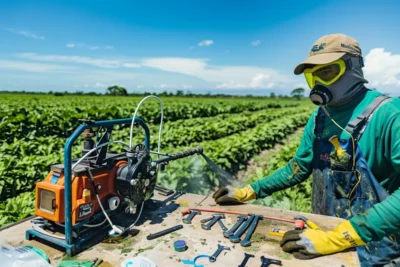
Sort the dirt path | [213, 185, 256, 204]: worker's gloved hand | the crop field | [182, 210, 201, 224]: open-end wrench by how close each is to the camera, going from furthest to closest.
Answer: the dirt path < the crop field < [213, 185, 256, 204]: worker's gloved hand < [182, 210, 201, 224]: open-end wrench

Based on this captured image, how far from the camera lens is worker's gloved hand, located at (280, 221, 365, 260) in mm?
1821

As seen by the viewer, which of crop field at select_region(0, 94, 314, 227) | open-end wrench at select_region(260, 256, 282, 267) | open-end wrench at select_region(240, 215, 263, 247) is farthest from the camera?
crop field at select_region(0, 94, 314, 227)

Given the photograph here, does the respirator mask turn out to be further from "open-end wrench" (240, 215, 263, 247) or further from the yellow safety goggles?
"open-end wrench" (240, 215, 263, 247)

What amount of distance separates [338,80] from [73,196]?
1997 mm

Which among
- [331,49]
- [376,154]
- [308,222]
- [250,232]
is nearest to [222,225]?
[250,232]

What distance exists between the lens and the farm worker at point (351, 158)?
182cm

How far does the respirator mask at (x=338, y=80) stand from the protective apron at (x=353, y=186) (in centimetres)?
19

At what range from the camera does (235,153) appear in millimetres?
7707

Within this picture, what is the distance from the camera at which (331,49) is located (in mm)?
2090

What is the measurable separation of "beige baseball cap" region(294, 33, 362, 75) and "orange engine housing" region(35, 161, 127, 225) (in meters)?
1.72

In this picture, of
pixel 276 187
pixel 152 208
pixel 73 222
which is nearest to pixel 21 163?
pixel 152 208

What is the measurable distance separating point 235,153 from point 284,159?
1.49 m

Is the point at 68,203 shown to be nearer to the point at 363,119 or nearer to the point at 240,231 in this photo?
the point at 240,231

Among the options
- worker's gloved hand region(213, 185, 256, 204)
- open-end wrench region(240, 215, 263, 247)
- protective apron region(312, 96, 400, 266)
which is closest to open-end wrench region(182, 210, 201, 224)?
worker's gloved hand region(213, 185, 256, 204)
